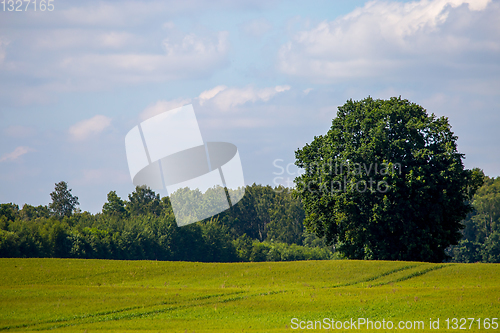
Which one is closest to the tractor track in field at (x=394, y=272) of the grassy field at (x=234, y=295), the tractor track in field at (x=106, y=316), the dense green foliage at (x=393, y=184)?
the grassy field at (x=234, y=295)

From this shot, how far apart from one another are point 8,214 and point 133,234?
29.2m

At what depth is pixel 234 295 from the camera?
108 feet

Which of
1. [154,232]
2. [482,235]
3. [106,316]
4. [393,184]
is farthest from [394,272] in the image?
[482,235]

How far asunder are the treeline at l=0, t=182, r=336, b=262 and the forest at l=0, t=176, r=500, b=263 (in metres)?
0.16

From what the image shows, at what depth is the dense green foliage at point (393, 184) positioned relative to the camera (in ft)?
151

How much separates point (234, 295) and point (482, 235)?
105271 millimetres

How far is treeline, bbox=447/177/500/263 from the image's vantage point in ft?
368

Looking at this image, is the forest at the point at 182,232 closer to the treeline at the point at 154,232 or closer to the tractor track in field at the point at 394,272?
the treeline at the point at 154,232

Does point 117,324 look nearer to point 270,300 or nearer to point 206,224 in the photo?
point 270,300

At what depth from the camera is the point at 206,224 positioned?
120125mm

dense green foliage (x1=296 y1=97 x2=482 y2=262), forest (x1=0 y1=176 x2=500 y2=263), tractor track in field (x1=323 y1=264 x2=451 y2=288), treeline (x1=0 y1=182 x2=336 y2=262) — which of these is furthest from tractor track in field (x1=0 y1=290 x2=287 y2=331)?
treeline (x1=0 y1=182 x2=336 y2=262)

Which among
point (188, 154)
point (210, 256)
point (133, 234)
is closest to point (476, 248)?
point (210, 256)

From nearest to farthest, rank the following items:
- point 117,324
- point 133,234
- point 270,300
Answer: point 117,324 → point 270,300 → point 133,234

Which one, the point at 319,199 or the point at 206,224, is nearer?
the point at 319,199
